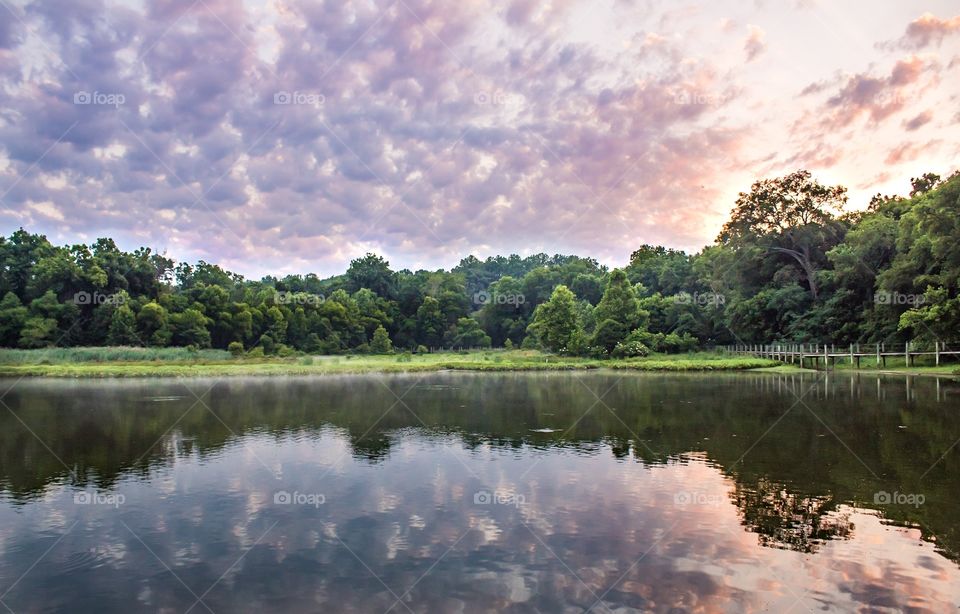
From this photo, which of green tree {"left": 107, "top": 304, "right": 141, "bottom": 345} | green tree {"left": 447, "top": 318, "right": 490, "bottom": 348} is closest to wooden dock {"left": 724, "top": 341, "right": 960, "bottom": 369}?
green tree {"left": 447, "top": 318, "right": 490, "bottom": 348}

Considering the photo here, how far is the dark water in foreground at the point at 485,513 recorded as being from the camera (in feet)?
26.9

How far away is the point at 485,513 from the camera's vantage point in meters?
11.6

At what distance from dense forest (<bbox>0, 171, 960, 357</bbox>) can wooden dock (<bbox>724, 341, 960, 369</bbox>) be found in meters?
1.09

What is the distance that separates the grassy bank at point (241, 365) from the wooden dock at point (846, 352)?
3.45 metres

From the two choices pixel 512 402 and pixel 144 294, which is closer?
pixel 512 402

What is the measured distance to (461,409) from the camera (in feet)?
89.8

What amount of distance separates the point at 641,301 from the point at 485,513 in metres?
65.2

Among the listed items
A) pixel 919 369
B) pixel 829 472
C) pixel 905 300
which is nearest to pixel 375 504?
pixel 829 472

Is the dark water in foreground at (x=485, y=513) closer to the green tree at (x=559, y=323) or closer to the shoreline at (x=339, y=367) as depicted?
the shoreline at (x=339, y=367)

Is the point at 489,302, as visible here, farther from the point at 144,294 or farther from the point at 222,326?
the point at 144,294

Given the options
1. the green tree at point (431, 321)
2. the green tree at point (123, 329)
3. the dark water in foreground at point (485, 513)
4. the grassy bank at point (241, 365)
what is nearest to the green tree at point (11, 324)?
the green tree at point (123, 329)

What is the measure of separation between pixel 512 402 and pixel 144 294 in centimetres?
7300

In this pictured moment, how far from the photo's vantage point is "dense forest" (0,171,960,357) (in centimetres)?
4809

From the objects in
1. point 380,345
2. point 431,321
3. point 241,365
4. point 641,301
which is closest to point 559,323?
point 641,301
